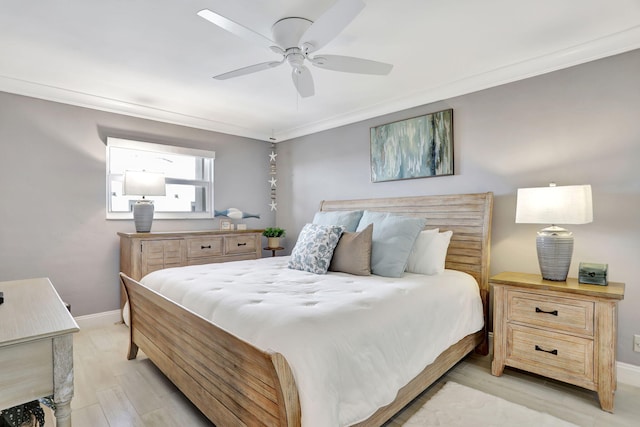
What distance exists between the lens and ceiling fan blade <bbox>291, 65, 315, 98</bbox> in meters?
2.30

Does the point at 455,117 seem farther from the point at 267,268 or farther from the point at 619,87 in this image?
the point at 267,268

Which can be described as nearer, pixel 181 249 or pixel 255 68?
pixel 255 68

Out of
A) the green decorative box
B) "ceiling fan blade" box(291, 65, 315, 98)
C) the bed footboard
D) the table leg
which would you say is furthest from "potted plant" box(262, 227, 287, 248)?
the table leg

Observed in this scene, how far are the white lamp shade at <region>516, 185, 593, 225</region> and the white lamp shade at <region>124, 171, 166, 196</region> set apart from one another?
3.45 metres

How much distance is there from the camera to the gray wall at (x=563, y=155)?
231cm

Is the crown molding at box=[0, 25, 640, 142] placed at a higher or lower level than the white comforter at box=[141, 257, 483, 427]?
higher

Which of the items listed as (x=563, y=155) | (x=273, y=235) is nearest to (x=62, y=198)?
(x=273, y=235)

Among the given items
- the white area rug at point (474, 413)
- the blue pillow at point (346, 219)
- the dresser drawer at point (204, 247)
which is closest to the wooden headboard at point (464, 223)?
the blue pillow at point (346, 219)

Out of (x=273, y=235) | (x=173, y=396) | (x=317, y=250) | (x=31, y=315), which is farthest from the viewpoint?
(x=273, y=235)

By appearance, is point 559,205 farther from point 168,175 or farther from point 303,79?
point 168,175

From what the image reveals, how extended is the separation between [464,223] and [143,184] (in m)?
3.24

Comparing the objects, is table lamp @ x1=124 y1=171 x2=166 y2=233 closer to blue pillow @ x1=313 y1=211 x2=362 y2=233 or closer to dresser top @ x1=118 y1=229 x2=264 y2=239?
dresser top @ x1=118 y1=229 x2=264 y2=239

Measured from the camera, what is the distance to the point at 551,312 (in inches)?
87.0

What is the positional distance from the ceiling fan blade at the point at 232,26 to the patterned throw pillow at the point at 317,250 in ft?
4.77
